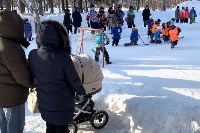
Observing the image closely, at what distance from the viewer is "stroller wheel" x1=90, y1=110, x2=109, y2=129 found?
558 centimetres

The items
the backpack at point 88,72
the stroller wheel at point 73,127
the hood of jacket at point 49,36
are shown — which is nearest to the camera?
the hood of jacket at point 49,36

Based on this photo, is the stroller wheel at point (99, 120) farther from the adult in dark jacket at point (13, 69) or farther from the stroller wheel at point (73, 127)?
the adult in dark jacket at point (13, 69)

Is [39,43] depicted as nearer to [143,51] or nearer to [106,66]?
[106,66]

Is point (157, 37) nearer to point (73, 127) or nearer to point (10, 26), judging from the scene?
point (73, 127)

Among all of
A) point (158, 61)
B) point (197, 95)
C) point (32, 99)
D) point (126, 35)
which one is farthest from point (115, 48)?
point (32, 99)

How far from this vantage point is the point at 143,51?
495 inches

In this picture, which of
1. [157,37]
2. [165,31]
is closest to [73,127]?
[157,37]

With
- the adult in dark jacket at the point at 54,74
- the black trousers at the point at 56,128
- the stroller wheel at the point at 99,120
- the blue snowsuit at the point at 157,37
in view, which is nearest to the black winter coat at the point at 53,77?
the adult in dark jacket at the point at 54,74

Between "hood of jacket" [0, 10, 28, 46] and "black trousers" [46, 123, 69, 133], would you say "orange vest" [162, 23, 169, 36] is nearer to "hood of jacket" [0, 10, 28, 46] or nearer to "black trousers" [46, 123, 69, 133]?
"black trousers" [46, 123, 69, 133]

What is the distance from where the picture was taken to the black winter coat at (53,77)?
3682 mm

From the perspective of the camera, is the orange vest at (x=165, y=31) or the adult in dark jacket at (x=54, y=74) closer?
the adult in dark jacket at (x=54, y=74)

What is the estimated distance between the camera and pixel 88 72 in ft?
16.3

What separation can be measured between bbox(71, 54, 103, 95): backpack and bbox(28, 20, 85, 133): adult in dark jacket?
3.04ft

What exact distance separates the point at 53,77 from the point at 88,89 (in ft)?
4.47
